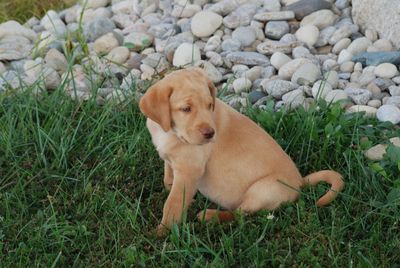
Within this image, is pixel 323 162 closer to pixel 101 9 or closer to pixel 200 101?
pixel 200 101

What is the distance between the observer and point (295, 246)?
4047mm

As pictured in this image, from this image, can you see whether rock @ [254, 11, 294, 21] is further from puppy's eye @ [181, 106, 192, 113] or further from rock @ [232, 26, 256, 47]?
puppy's eye @ [181, 106, 192, 113]

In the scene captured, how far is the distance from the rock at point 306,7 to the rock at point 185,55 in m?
1.05

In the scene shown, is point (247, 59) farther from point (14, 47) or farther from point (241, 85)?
point (14, 47)

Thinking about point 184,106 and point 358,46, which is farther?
point 358,46

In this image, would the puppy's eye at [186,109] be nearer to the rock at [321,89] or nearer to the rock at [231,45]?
the rock at [321,89]

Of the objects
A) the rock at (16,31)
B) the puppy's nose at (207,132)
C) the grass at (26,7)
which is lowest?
the grass at (26,7)

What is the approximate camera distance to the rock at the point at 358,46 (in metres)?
6.11

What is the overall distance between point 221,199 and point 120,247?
71 centimetres

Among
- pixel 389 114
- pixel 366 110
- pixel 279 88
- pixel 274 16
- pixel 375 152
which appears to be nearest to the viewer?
pixel 375 152

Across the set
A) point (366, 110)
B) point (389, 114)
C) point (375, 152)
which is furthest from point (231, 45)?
point (375, 152)

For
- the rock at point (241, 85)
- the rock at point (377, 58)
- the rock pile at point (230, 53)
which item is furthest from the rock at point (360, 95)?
the rock at point (241, 85)

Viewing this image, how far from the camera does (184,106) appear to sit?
3.90 meters

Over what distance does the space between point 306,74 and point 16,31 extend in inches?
124
